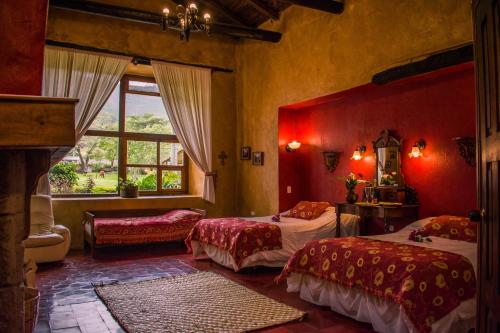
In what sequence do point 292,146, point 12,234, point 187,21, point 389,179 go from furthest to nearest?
point 292,146, point 389,179, point 187,21, point 12,234

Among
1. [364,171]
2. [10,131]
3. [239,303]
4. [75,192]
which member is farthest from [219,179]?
[10,131]

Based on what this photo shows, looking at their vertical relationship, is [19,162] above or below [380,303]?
above

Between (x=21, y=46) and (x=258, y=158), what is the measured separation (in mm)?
6505

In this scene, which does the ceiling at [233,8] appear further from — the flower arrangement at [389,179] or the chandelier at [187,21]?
the flower arrangement at [389,179]

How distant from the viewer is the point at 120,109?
780 centimetres

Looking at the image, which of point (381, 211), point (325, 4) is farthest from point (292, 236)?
point (325, 4)

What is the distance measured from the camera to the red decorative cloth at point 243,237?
5.11 metres

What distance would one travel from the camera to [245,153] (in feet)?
26.7

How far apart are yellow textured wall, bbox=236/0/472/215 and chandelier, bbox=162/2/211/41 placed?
2.09 metres

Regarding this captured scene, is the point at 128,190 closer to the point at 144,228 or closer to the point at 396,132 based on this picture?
the point at 144,228

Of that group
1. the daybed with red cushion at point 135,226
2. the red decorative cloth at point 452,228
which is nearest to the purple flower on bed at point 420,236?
the red decorative cloth at point 452,228

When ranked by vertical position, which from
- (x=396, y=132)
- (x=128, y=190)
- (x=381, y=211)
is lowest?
(x=381, y=211)

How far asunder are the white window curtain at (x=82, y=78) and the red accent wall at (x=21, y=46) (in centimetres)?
Result: 560

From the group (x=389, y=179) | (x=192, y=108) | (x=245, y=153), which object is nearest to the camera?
(x=389, y=179)
